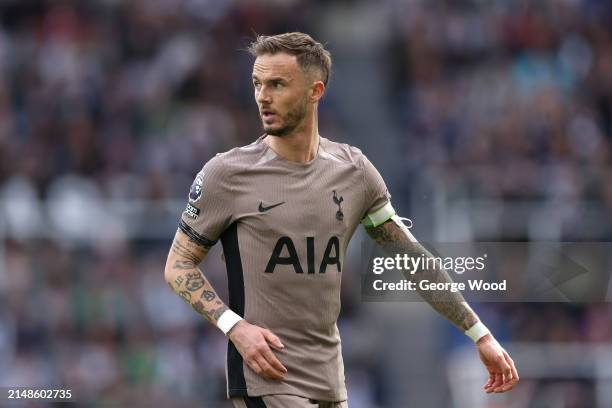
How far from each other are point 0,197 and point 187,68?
3.18 metres

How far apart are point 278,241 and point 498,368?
1.18m

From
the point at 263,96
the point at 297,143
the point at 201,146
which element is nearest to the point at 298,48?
the point at 263,96

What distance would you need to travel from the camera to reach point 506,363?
6312mm

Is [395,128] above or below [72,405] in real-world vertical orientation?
above

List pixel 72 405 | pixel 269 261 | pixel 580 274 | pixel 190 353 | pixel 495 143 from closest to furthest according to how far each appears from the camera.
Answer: pixel 269 261 < pixel 580 274 < pixel 72 405 < pixel 190 353 < pixel 495 143

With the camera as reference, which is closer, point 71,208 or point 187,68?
point 71,208

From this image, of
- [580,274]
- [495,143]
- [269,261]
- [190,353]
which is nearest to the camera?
[269,261]

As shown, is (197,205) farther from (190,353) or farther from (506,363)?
(190,353)

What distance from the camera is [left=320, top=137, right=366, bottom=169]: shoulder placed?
251 inches

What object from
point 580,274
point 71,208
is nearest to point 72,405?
point 580,274

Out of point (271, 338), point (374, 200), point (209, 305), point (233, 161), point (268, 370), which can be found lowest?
point (268, 370)

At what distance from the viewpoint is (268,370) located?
19.2 ft

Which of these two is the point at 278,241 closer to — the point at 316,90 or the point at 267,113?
the point at 267,113

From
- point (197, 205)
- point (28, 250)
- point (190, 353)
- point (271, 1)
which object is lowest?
point (190, 353)
